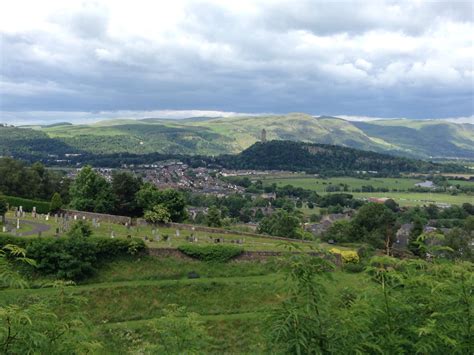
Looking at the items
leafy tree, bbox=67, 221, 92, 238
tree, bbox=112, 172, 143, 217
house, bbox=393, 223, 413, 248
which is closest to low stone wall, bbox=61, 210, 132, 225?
Answer: tree, bbox=112, 172, 143, 217

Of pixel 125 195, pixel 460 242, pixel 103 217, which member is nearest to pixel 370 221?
pixel 460 242

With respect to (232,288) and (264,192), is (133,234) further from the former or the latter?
(264,192)

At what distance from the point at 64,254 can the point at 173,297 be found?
8.03 metres

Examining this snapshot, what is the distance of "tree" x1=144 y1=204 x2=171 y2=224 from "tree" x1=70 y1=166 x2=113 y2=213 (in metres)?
6.84

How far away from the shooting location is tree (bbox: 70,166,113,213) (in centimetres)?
4959

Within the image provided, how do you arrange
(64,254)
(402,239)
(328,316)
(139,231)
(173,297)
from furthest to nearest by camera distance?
(402,239), (139,231), (64,254), (173,297), (328,316)

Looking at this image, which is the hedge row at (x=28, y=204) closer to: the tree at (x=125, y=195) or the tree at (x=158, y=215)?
the tree at (x=125, y=195)

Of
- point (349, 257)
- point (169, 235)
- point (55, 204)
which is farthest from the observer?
point (55, 204)

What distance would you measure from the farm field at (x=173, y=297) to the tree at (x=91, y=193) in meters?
17.3

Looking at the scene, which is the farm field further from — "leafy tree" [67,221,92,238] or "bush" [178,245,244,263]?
"leafy tree" [67,221,92,238]

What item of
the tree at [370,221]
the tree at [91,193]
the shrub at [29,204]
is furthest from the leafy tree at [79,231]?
the tree at [370,221]

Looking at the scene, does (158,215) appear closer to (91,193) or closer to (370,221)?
(91,193)

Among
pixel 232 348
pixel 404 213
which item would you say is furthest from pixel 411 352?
pixel 404 213

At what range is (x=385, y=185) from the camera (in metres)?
175
